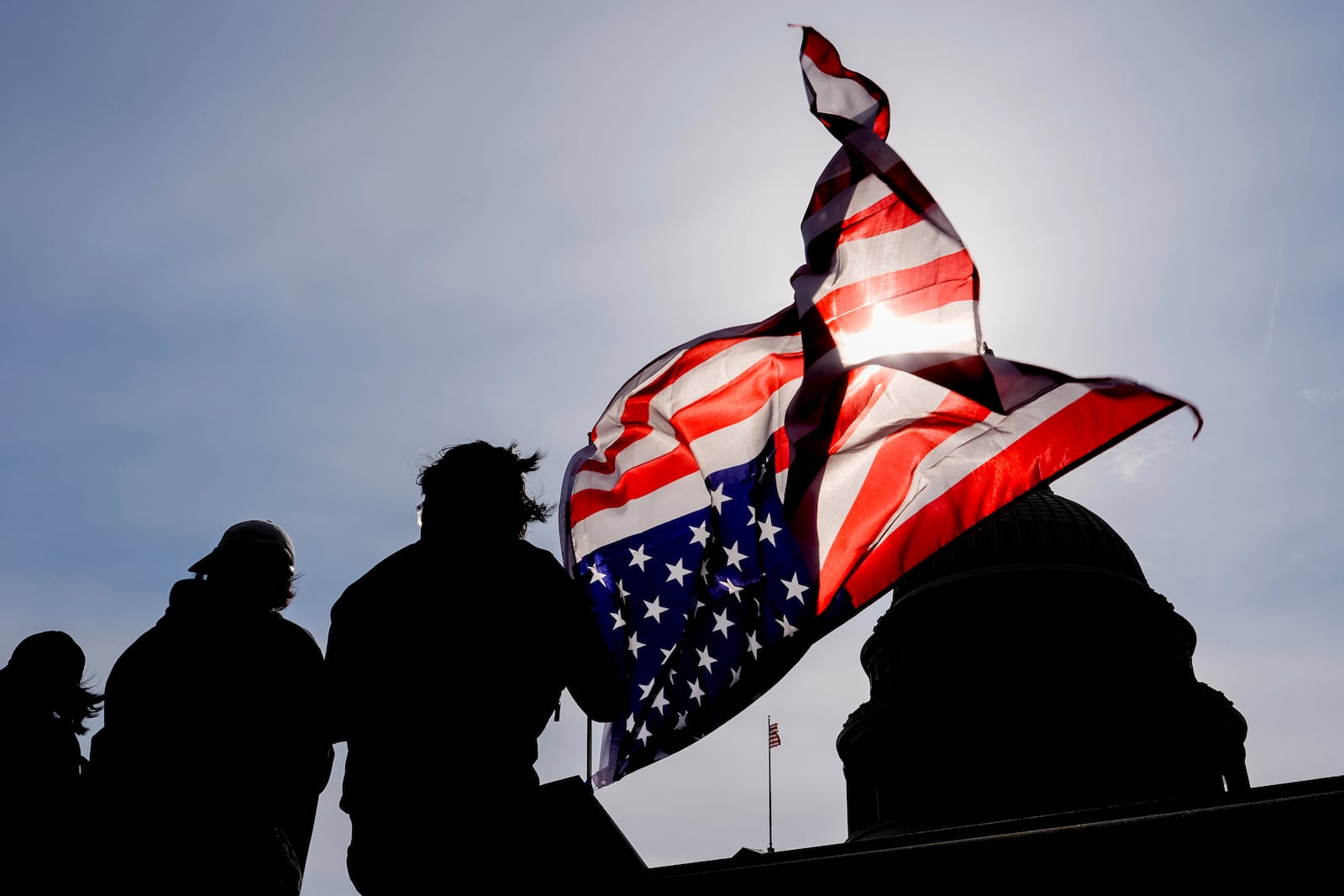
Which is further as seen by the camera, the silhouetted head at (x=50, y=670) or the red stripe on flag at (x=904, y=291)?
the red stripe on flag at (x=904, y=291)

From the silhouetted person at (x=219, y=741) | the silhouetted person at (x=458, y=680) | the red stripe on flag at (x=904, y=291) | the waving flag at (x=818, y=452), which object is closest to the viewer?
the silhouetted person at (x=458, y=680)

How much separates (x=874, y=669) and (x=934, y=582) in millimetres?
4542

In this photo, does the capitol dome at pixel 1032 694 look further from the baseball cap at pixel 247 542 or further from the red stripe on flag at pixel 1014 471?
the baseball cap at pixel 247 542

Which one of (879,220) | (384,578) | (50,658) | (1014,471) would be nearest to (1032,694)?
(879,220)

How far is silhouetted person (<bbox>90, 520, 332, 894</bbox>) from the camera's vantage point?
121 inches

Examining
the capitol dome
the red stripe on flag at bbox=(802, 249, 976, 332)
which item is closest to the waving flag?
the red stripe on flag at bbox=(802, 249, 976, 332)

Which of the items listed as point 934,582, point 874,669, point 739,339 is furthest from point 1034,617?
point 739,339

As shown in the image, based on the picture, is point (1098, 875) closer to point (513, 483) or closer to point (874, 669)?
point (513, 483)

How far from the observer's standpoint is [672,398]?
685cm

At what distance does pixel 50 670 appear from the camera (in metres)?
4.15

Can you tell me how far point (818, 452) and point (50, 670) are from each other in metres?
3.47

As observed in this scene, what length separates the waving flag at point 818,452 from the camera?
567cm

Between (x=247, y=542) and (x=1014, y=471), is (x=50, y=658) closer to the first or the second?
(x=247, y=542)

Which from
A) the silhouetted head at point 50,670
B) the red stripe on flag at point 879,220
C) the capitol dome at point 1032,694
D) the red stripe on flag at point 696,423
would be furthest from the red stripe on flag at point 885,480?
the capitol dome at point 1032,694
